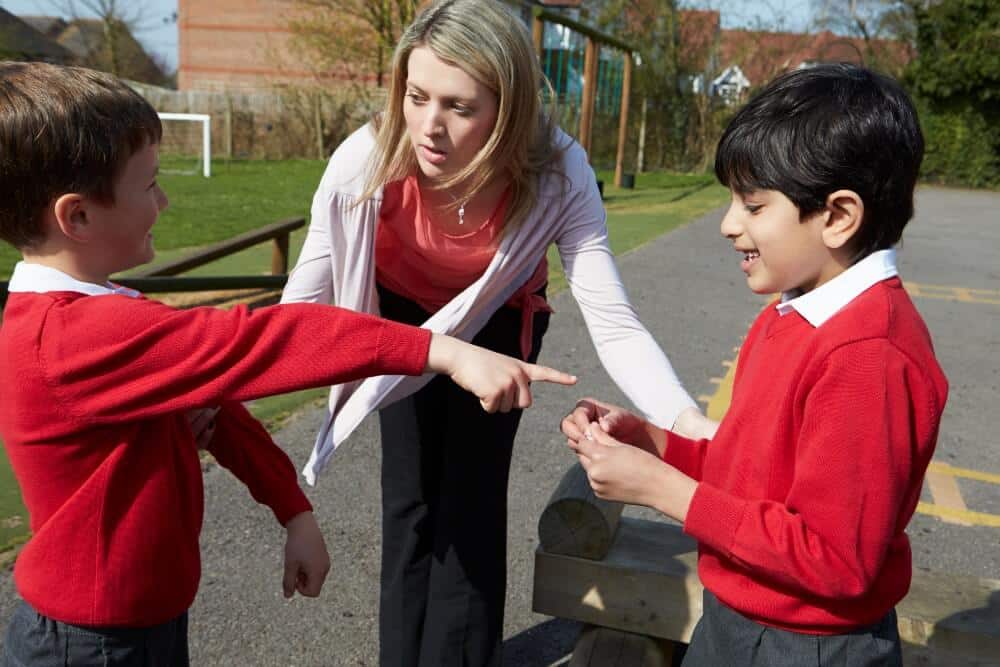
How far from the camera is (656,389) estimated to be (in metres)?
2.52

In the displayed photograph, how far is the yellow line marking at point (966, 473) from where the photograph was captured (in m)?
4.98

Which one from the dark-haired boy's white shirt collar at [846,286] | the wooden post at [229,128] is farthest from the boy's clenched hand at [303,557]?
the wooden post at [229,128]

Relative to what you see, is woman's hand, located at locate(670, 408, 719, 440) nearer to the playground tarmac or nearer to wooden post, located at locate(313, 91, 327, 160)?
the playground tarmac

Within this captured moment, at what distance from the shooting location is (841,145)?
5.32 ft

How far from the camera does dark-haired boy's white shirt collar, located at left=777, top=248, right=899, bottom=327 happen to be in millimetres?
1634

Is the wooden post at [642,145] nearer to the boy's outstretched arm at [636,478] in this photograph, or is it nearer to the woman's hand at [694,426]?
the woman's hand at [694,426]

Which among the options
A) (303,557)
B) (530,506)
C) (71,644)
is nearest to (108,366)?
(71,644)

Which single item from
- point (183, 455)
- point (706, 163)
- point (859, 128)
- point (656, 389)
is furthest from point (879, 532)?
point (706, 163)

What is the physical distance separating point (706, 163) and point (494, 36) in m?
26.0

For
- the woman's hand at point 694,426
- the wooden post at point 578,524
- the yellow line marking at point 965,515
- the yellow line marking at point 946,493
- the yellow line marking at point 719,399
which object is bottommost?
the yellow line marking at point 965,515

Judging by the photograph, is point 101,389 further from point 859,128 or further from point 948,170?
point 948,170

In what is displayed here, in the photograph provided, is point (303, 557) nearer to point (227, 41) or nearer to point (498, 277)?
point (498, 277)

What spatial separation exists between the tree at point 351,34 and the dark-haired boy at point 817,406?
25.9 m

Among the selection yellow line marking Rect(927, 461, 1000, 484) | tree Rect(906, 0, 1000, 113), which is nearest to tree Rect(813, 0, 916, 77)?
tree Rect(906, 0, 1000, 113)
